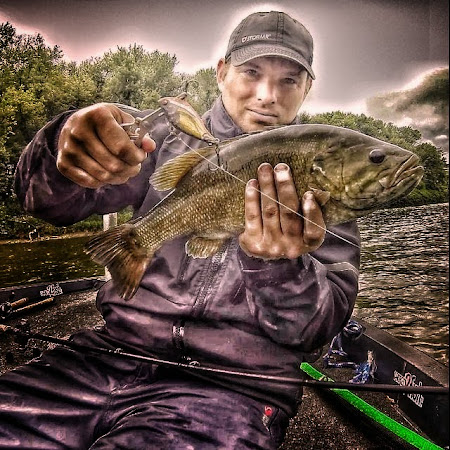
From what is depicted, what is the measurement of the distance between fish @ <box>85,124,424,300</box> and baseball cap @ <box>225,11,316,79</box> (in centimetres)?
28

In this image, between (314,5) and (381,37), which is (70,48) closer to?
(314,5)

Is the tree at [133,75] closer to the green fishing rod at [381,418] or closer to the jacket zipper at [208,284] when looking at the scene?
the jacket zipper at [208,284]

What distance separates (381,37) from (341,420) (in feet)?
4.20

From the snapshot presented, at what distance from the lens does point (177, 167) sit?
124cm

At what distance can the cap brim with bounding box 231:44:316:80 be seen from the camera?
1.21 m

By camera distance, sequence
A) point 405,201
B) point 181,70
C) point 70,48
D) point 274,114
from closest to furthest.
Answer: point 405,201 → point 274,114 → point 181,70 → point 70,48

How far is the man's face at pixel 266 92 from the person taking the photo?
1239 millimetres

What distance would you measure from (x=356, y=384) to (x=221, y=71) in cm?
102

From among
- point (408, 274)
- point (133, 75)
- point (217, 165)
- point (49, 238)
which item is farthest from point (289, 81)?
point (49, 238)

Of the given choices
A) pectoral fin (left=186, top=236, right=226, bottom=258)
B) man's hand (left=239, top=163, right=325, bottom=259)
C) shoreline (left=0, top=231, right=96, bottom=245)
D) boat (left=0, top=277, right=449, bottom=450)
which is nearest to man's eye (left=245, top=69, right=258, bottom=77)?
man's hand (left=239, top=163, right=325, bottom=259)

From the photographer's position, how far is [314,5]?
4.13 ft

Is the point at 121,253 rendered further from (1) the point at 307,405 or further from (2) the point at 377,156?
(1) the point at 307,405

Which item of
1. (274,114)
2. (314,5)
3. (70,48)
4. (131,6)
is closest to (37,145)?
(70,48)

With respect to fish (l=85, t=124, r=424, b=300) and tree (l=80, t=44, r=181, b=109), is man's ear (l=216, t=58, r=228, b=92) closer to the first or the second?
tree (l=80, t=44, r=181, b=109)
